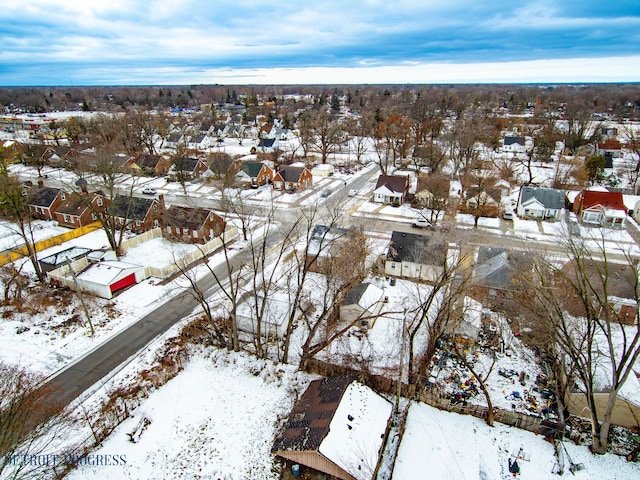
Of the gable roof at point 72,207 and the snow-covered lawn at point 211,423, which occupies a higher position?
the gable roof at point 72,207

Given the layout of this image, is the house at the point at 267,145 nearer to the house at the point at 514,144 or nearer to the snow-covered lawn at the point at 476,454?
the house at the point at 514,144

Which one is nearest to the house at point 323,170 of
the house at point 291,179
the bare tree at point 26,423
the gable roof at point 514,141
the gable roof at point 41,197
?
the house at point 291,179

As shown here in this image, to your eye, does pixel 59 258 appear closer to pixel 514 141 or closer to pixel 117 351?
pixel 117 351

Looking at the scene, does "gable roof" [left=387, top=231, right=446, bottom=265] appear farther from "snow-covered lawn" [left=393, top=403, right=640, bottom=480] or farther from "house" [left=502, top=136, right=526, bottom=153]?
"house" [left=502, top=136, right=526, bottom=153]

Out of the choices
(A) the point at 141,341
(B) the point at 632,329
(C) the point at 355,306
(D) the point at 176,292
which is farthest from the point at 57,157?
(B) the point at 632,329

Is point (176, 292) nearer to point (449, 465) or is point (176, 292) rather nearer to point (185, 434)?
point (185, 434)

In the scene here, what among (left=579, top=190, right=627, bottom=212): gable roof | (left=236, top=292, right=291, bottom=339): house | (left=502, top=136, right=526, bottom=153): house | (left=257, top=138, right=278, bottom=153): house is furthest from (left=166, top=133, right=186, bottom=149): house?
(left=579, top=190, right=627, bottom=212): gable roof
